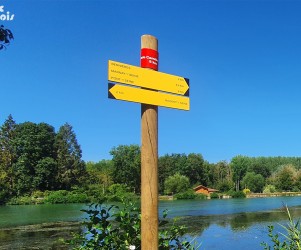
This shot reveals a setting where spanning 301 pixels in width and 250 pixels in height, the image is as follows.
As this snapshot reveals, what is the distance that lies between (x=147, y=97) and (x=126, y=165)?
209 ft

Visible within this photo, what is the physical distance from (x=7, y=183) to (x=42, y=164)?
24.1ft

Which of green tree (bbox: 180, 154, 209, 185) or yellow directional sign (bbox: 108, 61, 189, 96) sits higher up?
green tree (bbox: 180, 154, 209, 185)

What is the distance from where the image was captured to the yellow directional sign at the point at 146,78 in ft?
9.35

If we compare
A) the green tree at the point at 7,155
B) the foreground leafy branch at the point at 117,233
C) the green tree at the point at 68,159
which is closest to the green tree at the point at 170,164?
the green tree at the point at 68,159

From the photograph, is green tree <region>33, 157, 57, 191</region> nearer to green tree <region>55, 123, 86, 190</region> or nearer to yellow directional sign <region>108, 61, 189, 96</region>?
green tree <region>55, 123, 86, 190</region>

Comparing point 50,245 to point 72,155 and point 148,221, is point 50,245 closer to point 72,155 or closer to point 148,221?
point 148,221

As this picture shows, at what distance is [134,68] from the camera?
2.92 metres

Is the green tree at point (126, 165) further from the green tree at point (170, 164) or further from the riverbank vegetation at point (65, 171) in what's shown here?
the green tree at point (170, 164)

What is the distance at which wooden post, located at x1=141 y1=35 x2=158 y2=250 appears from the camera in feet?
9.30

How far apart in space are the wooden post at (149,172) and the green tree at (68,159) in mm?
55085

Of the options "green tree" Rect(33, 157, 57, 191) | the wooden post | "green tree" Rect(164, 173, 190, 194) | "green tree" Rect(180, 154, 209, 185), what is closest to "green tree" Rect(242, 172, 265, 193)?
"green tree" Rect(180, 154, 209, 185)

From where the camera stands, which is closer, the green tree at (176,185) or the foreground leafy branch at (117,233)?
the foreground leafy branch at (117,233)

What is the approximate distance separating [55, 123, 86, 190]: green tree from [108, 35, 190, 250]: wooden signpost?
55.1m

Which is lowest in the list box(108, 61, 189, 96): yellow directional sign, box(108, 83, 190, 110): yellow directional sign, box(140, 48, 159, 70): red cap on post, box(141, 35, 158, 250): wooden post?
box(141, 35, 158, 250): wooden post
